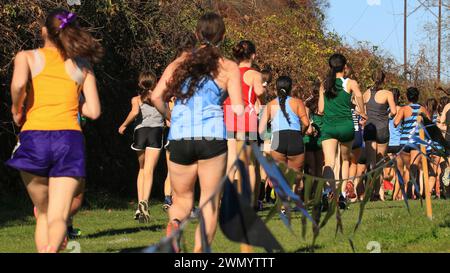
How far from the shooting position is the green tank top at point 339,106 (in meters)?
13.1

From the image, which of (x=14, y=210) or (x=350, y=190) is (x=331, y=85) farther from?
(x=14, y=210)

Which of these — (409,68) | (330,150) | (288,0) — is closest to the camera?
(330,150)

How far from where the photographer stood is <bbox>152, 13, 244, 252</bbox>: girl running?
715 cm

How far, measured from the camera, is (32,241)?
10.3 metres

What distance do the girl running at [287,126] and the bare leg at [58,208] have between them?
6446 millimetres

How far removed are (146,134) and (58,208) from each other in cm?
694

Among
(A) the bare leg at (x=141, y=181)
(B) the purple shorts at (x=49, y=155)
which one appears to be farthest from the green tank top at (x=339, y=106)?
(B) the purple shorts at (x=49, y=155)

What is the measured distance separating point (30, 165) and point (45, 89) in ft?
1.75

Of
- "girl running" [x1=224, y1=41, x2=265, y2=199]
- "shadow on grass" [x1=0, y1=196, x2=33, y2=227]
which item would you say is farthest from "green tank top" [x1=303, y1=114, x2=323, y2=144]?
"girl running" [x1=224, y1=41, x2=265, y2=199]

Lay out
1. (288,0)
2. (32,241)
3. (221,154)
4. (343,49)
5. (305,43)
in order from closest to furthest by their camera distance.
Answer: (221,154) → (32,241) → (305,43) → (343,49) → (288,0)

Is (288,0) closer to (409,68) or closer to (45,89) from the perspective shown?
(409,68)

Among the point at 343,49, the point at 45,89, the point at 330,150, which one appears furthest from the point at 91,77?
the point at 343,49

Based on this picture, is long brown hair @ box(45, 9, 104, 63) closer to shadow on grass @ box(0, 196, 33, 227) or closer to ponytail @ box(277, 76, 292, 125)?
ponytail @ box(277, 76, 292, 125)

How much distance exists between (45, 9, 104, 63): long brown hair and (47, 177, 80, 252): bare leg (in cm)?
90
